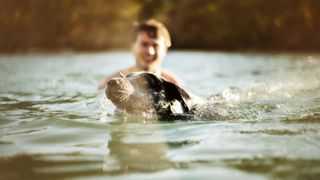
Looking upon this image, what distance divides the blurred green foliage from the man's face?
47.3 ft

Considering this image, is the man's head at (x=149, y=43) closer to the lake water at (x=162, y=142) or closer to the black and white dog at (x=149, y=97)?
the lake water at (x=162, y=142)

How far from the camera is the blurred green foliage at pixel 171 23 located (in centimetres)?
2178

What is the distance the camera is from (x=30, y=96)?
5.78 m

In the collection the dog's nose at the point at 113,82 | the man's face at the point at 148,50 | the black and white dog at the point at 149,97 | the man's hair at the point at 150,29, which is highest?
the man's hair at the point at 150,29

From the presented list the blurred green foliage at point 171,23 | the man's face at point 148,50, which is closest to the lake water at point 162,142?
the man's face at point 148,50

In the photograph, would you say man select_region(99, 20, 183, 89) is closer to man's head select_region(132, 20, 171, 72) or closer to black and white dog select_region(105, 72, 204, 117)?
man's head select_region(132, 20, 171, 72)

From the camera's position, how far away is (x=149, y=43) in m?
5.14

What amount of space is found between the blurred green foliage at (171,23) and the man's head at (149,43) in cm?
1444

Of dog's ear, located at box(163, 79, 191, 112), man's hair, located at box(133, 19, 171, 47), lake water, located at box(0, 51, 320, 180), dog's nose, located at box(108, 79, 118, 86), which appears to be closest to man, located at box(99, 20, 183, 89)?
man's hair, located at box(133, 19, 171, 47)

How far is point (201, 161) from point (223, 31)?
83.3ft

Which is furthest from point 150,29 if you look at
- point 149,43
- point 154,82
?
point 154,82

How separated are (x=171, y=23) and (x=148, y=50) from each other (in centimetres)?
2492

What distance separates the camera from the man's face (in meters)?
5.10

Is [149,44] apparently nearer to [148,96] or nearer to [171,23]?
[148,96]
